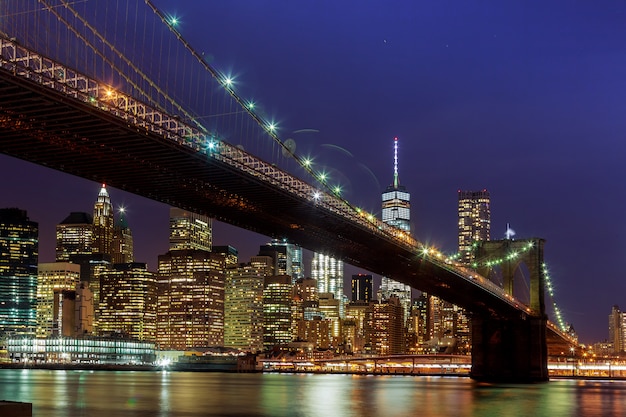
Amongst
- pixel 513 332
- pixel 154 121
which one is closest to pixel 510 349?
pixel 513 332

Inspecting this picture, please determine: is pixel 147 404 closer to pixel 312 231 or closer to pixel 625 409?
pixel 312 231

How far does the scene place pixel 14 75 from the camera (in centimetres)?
3102

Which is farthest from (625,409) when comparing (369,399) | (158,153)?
(158,153)

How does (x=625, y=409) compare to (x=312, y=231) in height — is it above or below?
below

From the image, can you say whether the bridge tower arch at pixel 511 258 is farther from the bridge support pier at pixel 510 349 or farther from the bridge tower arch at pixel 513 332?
the bridge support pier at pixel 510 349

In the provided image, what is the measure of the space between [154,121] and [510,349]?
5761 centimetres

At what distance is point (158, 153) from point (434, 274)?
40016 millimetres

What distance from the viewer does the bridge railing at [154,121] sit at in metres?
32.0

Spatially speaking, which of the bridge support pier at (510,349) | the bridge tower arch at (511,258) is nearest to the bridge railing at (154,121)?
the bridge support pier at (510,349)

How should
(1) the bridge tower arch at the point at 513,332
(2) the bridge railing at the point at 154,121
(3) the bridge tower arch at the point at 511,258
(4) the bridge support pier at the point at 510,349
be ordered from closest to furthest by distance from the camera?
(2) the bridge railing at the point at 154,121 → (4) the bridge support pier at the point at 510,349 → (1) the bridge tower arch at the point at 513,332 → (3) the bridge tower arch at the point at 511,258

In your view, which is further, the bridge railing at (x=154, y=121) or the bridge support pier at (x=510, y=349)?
the bridge support pier at (x=510, y=349)

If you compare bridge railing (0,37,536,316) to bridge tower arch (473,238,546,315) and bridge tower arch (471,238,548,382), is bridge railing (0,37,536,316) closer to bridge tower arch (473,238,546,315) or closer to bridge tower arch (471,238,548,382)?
bridge tower arch (471,238,548,382)

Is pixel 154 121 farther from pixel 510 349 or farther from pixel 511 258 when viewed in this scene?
pixel 511 258

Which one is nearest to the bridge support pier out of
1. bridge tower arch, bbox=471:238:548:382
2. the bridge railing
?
bridge tower arch, bbox=471:238:548:382
